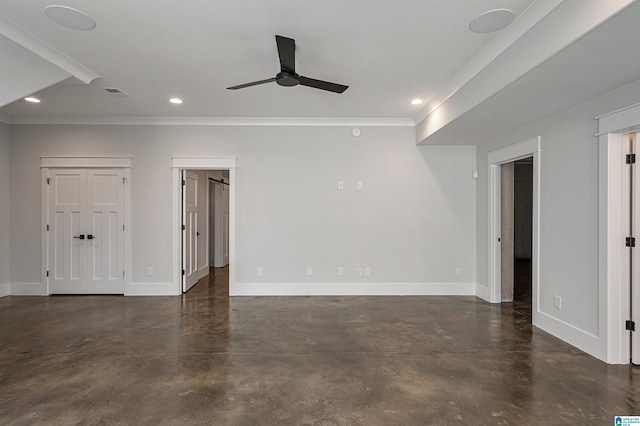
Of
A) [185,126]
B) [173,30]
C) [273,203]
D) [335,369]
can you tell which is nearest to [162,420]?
[335,369]

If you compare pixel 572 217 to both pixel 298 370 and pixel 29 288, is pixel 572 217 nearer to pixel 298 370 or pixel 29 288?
pixel 298 370

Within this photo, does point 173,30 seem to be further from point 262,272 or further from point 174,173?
point 262,272

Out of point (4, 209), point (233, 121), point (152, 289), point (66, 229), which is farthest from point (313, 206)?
point (4, 209)

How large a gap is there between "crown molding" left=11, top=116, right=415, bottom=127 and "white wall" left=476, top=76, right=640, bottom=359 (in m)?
2.11

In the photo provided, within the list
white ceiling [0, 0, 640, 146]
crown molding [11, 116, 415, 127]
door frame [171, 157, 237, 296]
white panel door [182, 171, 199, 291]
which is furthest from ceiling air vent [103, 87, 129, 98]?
white panel door [182, 171, 199, 291]

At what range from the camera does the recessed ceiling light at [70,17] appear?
2.42 metres

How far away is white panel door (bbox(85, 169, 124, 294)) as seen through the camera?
17.4ft

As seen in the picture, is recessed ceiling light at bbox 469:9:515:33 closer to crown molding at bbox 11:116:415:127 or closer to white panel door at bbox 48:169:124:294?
crown molding at bbox 11:116:415:127

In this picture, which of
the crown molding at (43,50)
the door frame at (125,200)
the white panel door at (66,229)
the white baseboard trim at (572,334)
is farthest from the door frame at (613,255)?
the white panel door at (66,229)

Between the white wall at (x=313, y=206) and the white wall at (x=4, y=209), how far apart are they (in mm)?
205

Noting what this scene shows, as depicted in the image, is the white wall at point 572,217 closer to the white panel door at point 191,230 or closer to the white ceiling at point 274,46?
the white ceiling at point 274,46

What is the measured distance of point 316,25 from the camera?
103 inches

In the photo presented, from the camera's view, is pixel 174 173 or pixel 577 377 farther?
pixel 174 173

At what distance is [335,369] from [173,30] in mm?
3061
